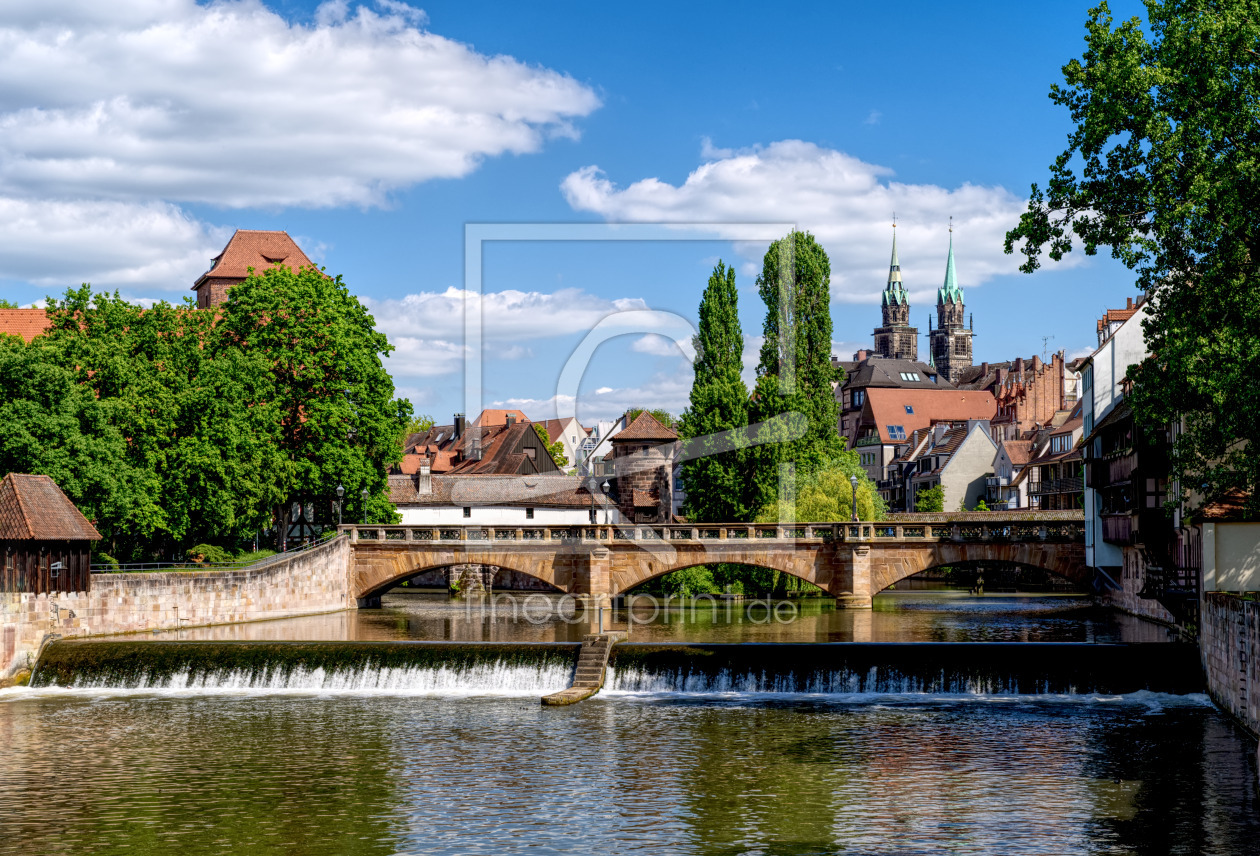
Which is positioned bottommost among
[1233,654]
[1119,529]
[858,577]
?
[1233,654]

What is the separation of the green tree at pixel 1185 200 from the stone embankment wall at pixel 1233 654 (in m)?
3.18

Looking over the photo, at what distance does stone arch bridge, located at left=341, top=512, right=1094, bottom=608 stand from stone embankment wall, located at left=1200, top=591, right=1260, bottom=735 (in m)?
26.5

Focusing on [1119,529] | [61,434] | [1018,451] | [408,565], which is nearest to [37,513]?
[61,434]

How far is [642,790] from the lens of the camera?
2770 centimetres

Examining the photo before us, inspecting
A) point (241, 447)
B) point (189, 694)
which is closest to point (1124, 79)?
point (189, 694)

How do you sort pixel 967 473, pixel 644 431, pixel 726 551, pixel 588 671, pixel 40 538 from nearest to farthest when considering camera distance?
pixel 588 671, pixel 40 538, pixel 726 551, pixel 644 431, pixel 967 473

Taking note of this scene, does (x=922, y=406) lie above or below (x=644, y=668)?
above

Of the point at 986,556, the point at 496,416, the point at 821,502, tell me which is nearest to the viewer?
the point at 986,556

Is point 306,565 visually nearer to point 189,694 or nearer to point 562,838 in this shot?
point 189,694

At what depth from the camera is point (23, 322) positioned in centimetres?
8288

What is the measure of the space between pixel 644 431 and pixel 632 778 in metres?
66.9

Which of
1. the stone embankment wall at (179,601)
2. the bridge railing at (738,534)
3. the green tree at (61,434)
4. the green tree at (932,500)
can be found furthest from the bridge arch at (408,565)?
the green tree at (932,500)

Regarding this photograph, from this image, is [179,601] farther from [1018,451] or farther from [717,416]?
[1018,451]

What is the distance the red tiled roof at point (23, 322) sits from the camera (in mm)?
81688
